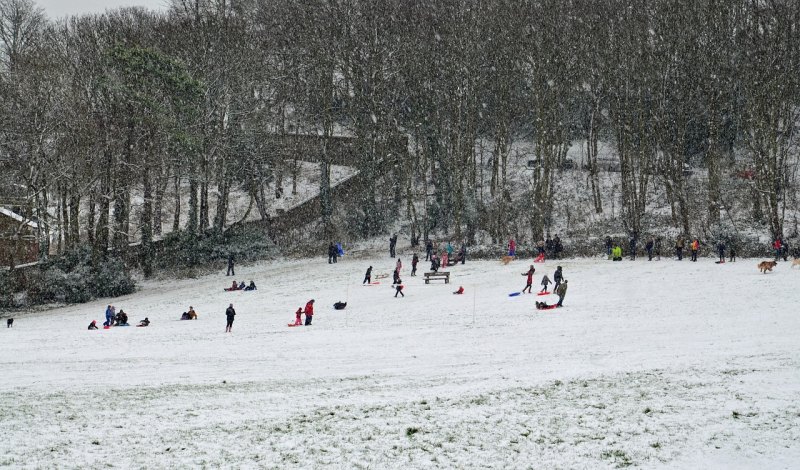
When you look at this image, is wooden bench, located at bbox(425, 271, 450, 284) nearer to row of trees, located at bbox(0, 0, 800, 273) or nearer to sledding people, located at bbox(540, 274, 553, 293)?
sledding people, located at bbox(540, 274, 553, 293)

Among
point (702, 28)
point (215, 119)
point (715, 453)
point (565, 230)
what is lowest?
point (715, 453)

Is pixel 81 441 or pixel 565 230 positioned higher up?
pixel 565 230

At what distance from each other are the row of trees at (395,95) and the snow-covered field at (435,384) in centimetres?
1618

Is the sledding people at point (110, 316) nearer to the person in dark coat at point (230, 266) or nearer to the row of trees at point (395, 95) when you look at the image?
the row of trees at point (395, 95)

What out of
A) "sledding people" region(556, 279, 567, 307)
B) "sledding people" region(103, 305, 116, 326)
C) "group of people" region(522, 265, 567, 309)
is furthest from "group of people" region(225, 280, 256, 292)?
"sledding people" region(556, 279, 567, 307)

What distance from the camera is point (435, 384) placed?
18797 millimetres

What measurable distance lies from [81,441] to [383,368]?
27.4 ft

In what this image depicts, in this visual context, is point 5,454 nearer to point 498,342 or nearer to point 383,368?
point 383,368

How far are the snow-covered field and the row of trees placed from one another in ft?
53.1

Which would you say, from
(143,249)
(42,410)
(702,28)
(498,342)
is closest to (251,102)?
(143,249)

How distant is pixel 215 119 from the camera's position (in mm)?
49406

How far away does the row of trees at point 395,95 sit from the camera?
46.4 metres

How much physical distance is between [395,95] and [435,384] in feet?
130

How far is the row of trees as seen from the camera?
46.4 metres
